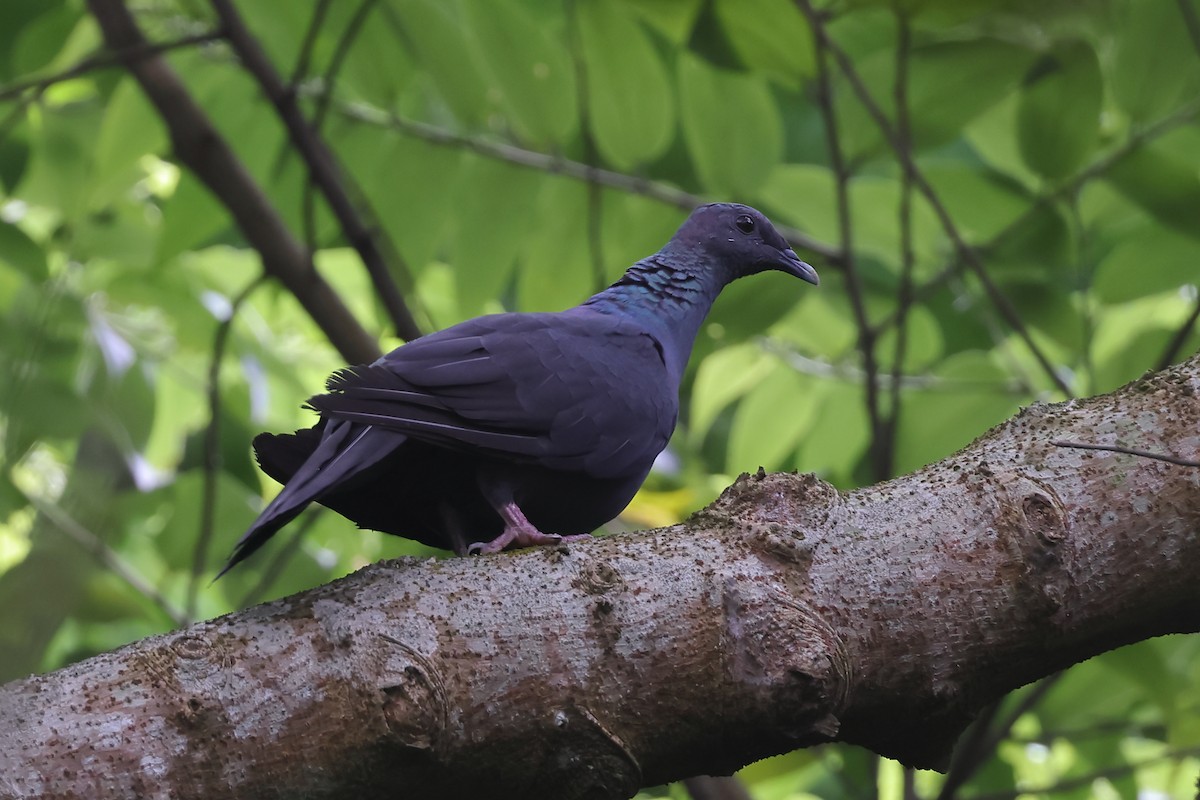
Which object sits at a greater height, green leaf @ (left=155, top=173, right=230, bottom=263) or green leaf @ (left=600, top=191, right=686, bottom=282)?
green leaf @ (left=155, top=173, right=230, bottom=263)

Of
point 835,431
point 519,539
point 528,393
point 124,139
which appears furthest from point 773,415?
point 124,139

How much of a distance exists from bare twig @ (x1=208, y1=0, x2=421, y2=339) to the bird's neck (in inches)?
31.2

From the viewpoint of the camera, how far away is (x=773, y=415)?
15.9 feet

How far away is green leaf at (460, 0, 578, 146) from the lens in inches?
162

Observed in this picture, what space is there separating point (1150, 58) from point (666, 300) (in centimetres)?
170

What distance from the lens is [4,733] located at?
1923 millimetres

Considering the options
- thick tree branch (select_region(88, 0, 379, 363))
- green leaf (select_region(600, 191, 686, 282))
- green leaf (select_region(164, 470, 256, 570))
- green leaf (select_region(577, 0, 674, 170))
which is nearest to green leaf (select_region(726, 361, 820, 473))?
green leaf (select_region(600, 191, 686, 282))

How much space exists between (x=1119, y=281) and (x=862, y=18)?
1234mm

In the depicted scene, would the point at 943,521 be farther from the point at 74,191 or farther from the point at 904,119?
the point at 74,191

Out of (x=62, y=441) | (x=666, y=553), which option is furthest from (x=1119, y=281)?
(x=62, y=441)

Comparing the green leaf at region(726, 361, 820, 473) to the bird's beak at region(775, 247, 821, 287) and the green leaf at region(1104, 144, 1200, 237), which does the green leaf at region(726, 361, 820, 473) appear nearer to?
the bird's beak at region(775, 247, 821, 287)

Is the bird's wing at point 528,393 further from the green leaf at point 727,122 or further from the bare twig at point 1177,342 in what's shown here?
the bare twig at point 1177,342

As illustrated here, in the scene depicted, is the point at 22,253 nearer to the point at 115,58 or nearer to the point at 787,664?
the point at 115,58

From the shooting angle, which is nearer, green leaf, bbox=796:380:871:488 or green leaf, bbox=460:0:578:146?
green leaf, bbox=460:0:578:146
